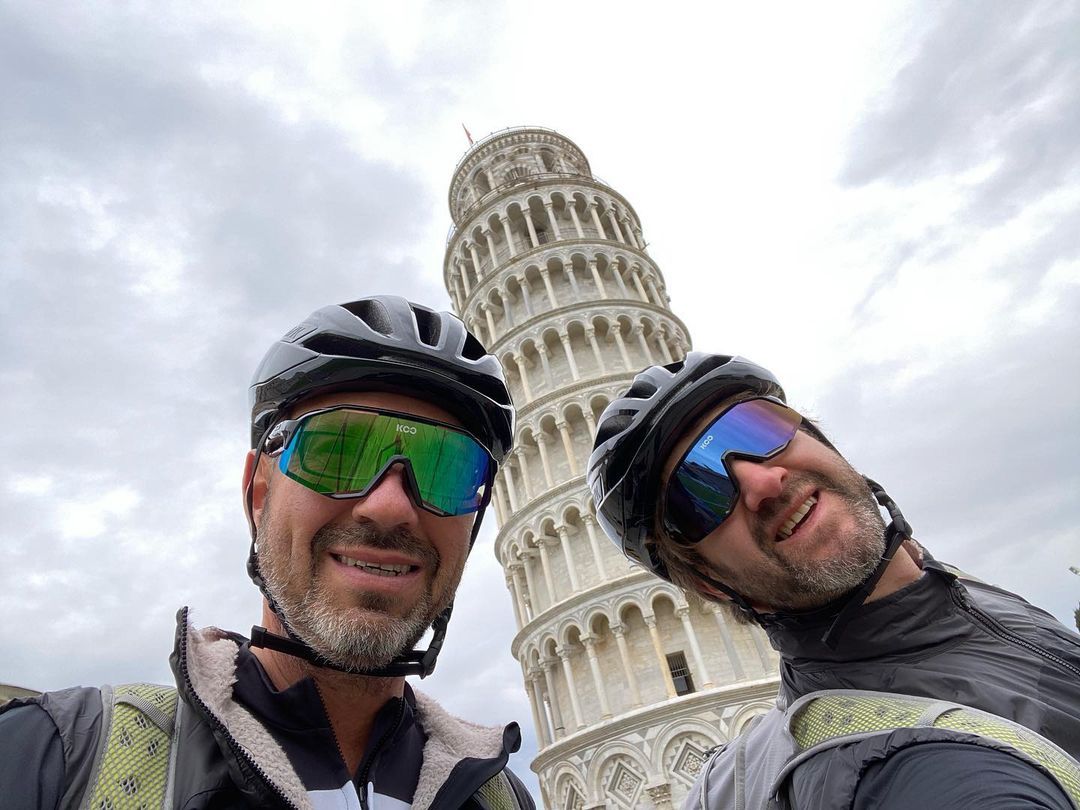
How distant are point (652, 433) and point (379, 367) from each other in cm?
143

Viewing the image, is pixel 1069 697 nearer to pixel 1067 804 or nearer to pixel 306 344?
pixel 1067 804

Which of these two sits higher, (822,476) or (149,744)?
(822,476)

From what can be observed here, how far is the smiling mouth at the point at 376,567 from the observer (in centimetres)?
214

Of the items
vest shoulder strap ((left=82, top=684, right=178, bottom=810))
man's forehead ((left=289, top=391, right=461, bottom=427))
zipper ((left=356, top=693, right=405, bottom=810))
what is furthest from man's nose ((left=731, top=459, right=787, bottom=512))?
vest shoulder strap ((left=82, top=684, right=178, bottom=810))

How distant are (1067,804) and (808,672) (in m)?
1.10

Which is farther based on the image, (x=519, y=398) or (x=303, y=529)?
(x=519, y=398)

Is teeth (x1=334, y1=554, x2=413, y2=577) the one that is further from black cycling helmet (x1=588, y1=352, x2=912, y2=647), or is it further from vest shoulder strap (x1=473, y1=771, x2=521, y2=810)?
black cycling helmet (x1=588, y1=352, x2=912, y2=647)

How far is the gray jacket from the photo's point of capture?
6.46ft

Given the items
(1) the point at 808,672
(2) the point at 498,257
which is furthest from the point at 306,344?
(2) the point at 498,257

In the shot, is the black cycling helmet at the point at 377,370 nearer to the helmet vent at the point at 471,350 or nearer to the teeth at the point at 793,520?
the helmet vent at the point at 471,350

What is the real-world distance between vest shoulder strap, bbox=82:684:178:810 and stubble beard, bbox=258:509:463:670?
0.43 metres

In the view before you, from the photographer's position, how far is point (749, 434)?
2.99m

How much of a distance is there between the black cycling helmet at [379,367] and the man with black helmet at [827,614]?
36.6 inches

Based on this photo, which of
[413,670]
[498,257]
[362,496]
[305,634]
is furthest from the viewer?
[498,257]
